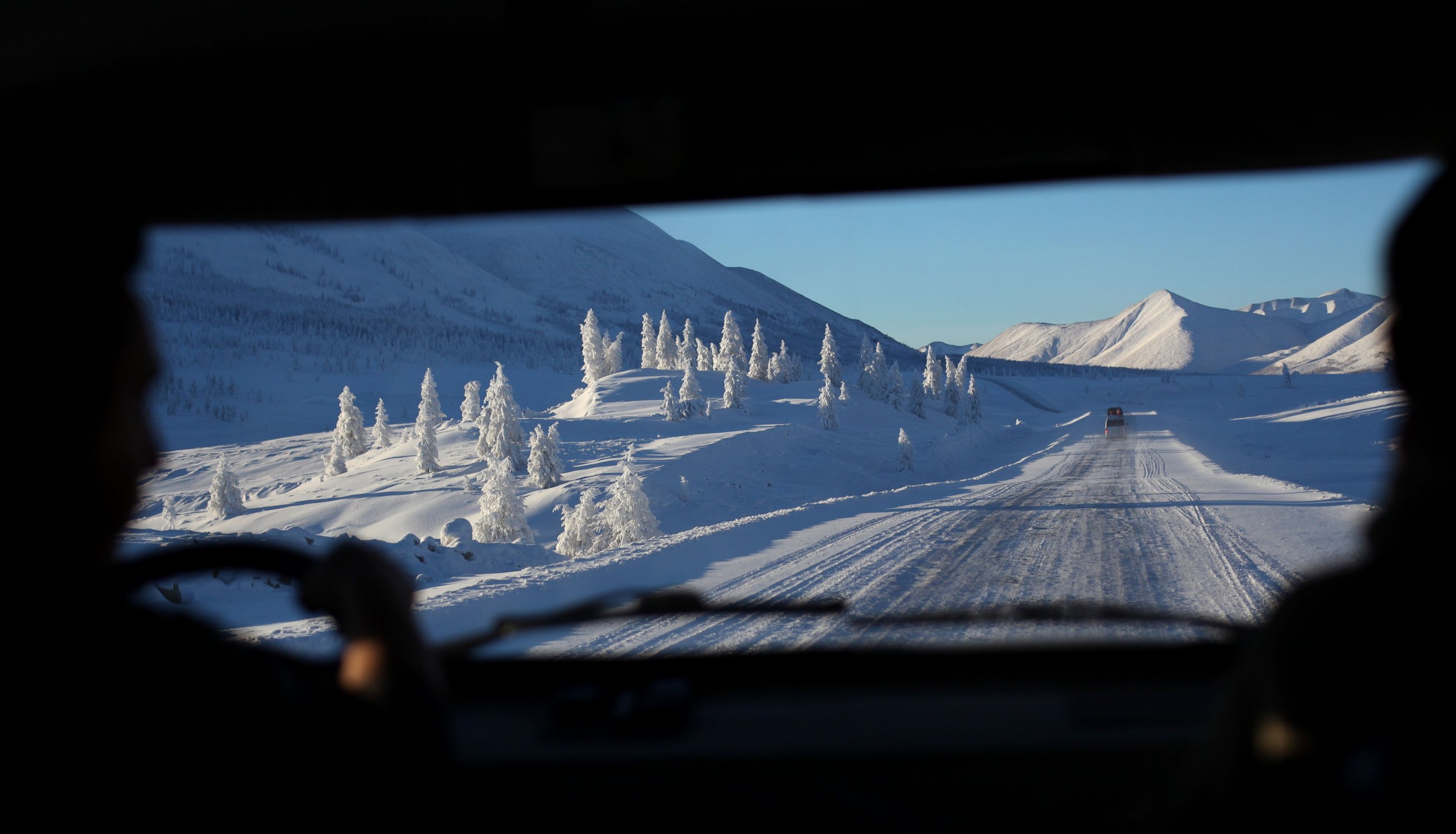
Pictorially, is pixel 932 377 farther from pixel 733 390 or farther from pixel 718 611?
pixel 718 611

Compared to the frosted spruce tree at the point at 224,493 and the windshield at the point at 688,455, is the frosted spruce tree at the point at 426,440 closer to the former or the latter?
the windshield at the point at 688,455

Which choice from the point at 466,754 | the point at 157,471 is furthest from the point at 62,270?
the point at 466,754

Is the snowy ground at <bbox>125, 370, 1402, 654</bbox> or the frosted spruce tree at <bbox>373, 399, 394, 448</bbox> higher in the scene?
the frosted spruce tree at <bbox>373, 399, 394, 448</bbox>

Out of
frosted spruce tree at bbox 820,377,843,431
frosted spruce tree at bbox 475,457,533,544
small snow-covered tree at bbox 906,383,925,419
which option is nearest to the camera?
frosted spruce tree at bbox 475,457,533,544

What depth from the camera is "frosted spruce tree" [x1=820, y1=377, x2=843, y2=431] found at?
47.8 meters

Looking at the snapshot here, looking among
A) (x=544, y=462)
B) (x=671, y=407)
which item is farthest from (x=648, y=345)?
(x=544, y=462)

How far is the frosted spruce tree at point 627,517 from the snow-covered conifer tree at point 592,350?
45.6 metres

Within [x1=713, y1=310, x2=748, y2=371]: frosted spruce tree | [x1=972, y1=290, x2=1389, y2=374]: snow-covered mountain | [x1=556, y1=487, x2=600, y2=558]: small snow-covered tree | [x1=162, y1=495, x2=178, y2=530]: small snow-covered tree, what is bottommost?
[x1=556, y1=487, x2=600, y2=558]: small snow-covered tree

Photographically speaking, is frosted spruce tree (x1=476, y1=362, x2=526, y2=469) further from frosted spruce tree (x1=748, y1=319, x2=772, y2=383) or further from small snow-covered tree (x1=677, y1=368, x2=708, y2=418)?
frosted spruce tree (x1=748, y1=319, x2=772, y2=383)

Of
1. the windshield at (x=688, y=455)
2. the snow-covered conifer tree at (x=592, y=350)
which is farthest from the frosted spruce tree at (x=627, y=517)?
the snow-covered conifer tree at (x=592, y=350)

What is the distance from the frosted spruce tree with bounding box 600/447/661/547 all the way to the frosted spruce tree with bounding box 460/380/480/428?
91.8 feet

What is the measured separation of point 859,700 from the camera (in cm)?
301

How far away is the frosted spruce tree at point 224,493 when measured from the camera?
22641mm

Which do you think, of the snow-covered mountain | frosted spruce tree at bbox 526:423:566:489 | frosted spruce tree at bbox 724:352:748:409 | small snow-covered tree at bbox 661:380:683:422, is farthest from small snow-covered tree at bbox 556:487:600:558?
frosted spruce tree at bbox 724:352:748:409
